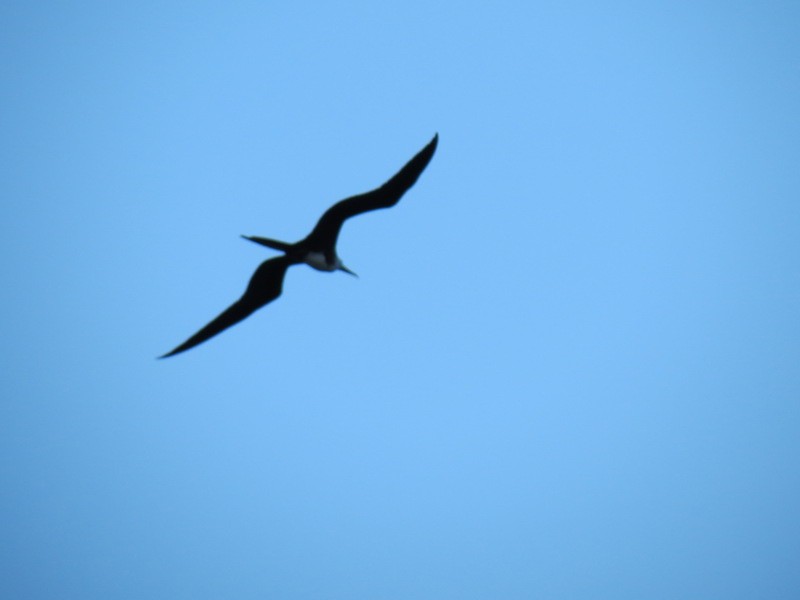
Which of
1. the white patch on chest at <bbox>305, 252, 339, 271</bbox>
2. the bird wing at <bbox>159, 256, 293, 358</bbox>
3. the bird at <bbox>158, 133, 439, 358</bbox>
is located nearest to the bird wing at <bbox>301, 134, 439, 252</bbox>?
the bird at <bbox>158, 133, 439, 358</bbox>

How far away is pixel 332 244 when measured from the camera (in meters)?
8.76

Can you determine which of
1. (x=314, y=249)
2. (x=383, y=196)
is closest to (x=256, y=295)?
(x=314, y=249)

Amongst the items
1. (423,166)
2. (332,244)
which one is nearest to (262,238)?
(332,244)

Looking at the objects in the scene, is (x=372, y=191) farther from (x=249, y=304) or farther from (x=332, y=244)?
(x=249, y=304)

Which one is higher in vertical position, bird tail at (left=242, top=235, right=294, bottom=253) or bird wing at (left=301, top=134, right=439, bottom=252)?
bird wing at (left=301, top=134, right=439, bottom=252)

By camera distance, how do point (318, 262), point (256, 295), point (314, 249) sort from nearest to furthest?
point (314, 249) → point (256, 295) → point (318, 262)

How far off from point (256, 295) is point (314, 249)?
3.50 feet

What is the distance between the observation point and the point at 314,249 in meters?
8.62

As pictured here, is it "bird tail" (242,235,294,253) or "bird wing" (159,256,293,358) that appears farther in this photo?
"bird wing" (159,256,293,358)

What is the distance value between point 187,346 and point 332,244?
2305 mm

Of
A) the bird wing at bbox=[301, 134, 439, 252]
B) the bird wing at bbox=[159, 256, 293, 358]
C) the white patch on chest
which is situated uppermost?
the bird wing at bbox=[301, 134, 439, 252]

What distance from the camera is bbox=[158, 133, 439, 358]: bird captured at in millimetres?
7856

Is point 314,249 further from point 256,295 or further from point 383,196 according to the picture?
point 383,196

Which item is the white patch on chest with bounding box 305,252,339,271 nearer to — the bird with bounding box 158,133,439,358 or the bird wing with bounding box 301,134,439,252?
the bird with bounding box 158,133,439,358
